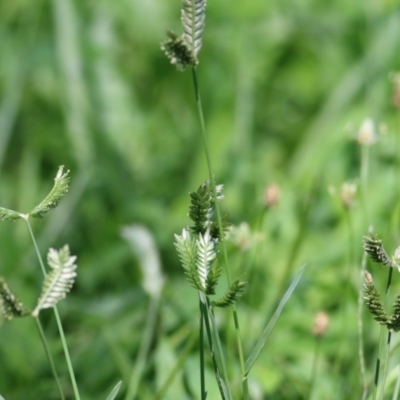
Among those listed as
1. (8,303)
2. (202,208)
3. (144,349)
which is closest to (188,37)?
(202,208)

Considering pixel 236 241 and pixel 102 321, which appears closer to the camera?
pixel 236 241

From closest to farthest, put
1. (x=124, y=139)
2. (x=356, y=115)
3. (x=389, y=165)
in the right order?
(x=389, y=165) → (x=356, y=115) → (x=124, y=139)

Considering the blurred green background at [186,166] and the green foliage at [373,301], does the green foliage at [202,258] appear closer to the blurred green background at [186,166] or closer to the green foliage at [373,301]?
the green foliage at [373,301]

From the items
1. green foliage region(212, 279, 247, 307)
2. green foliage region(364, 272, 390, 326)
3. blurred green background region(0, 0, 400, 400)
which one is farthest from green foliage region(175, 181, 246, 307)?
blurred green background region(0, 0, 400, 400)

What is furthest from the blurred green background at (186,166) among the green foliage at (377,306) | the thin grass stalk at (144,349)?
the green foliage at (377,306)

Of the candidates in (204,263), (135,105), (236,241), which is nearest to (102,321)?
(236,241)

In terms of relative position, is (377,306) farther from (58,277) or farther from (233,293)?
(58,277)

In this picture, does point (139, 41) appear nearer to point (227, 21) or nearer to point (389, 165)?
point (227, 21)
